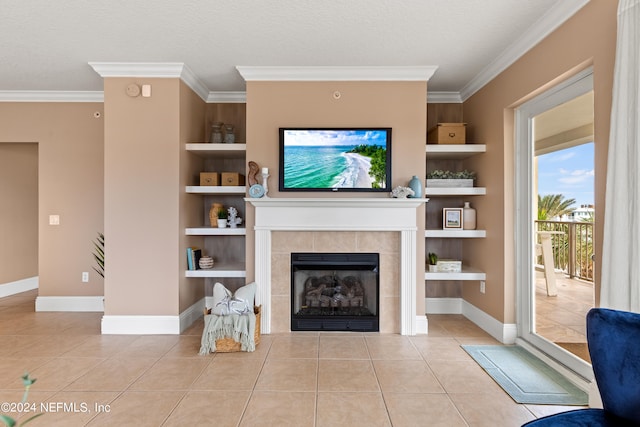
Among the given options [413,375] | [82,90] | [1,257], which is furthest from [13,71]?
[413,375]

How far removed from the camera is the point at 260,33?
116 inches

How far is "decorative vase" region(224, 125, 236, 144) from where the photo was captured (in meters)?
4.11

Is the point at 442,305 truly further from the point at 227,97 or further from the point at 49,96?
the point at 49,96

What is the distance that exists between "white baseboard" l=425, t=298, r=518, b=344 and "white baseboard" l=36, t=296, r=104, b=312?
13.6 feet

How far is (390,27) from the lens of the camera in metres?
2.85

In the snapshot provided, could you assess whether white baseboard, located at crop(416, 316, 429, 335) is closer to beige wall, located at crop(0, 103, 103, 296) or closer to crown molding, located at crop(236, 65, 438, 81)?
crown molding, located at crop(236, 65, 438, 81)

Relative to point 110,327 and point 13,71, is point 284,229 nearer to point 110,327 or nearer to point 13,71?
point 110,327

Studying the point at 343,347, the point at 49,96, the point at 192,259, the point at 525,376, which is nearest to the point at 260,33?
the point at 192,259

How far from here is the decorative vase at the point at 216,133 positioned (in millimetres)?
4090

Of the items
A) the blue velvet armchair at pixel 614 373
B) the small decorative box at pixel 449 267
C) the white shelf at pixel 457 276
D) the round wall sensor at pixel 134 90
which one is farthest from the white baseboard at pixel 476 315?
the round wall sensor at pixel 134 90

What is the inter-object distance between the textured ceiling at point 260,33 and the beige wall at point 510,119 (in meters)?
0.22

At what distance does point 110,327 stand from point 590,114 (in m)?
4.57

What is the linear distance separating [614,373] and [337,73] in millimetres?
3212

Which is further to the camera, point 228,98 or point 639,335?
point 228,98
